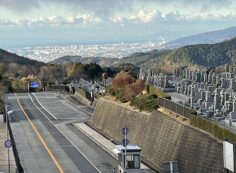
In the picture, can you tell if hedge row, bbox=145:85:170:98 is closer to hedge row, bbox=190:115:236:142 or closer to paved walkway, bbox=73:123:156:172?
paved walkway, bbox=73:123:156:172

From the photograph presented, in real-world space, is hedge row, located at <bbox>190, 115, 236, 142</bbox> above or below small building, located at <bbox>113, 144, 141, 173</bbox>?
above

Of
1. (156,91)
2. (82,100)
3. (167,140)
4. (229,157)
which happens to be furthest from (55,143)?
(82,100)

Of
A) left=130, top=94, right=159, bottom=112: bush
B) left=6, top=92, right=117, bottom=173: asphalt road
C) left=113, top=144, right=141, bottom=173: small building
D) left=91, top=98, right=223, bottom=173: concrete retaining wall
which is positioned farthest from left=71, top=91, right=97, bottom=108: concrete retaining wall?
left=113, top=144, right=141, bottom=173: small building

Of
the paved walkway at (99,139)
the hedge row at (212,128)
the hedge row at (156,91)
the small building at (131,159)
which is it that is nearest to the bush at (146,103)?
the hedge row at (156,91)

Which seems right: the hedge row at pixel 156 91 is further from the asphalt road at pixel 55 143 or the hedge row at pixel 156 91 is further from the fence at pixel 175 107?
the asphalt road at pixel 55 143

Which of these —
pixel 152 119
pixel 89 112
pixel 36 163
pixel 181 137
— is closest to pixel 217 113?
pixel 181 137

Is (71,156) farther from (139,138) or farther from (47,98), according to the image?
(47,98)
